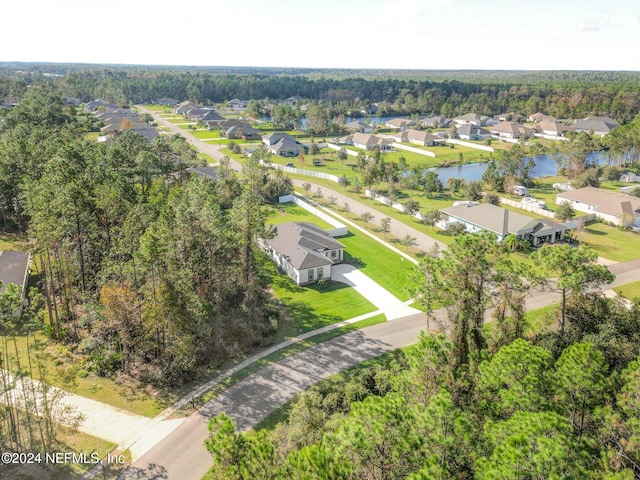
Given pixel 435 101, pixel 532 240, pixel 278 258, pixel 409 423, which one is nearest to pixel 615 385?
pixel 409 423

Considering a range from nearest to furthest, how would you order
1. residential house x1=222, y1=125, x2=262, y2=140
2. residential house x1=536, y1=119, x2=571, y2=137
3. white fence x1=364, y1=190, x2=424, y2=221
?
white fence x1=364, y1=190, x2=424, y2=221 → residential house x1=222, y1=125, x2=262, y2=140 → residential house x1=536, y1=119, x2=571, y2=137

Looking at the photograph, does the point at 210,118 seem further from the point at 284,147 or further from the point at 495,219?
the point at 495,219

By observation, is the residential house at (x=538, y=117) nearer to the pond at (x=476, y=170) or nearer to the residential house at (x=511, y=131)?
the residential house at (x=511, y=131)

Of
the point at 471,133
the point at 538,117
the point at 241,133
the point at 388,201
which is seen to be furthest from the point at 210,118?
the point at 538,117

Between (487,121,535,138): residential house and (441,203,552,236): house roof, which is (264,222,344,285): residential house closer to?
(441,203,552,236): house roof

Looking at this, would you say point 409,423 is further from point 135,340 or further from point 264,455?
point 135,340

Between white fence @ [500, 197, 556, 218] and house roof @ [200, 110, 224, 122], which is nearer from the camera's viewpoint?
white fence @ [500, 197, 556, 218]

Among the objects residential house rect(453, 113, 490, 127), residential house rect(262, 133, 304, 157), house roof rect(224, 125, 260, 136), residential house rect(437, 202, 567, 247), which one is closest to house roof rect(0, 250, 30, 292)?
residential house rect(437, 202, 567, 247)
